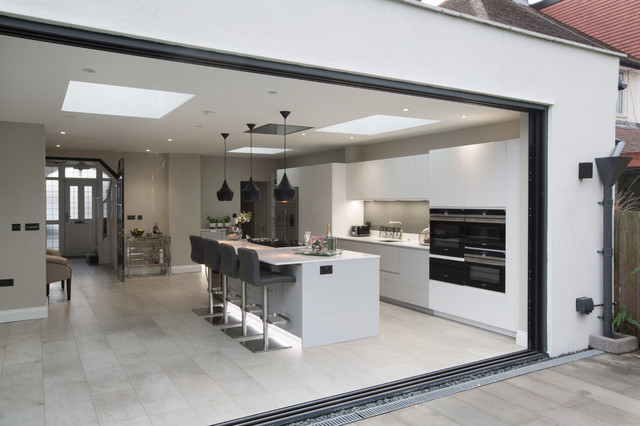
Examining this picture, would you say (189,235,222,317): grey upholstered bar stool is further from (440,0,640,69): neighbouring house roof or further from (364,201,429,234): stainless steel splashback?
(440,0,640,69): neighbouring house roof

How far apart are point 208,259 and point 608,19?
29.2 ft

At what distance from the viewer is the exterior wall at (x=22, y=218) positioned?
5812 millimetres

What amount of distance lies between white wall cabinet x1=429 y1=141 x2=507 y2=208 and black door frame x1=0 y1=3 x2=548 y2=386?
600mm

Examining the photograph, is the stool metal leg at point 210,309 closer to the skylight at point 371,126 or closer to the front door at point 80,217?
the skylight at point 371,126

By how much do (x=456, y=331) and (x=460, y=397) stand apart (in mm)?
1866

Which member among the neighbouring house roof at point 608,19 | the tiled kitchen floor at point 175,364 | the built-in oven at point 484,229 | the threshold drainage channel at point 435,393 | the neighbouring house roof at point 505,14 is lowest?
Result: the threshold drainage channel at point 435,393

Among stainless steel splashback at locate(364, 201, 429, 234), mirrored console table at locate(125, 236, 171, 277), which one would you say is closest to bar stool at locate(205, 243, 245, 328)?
stainless steel splashback at locate(364, 201, 429, 234)

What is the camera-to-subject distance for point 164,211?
32.5 feet

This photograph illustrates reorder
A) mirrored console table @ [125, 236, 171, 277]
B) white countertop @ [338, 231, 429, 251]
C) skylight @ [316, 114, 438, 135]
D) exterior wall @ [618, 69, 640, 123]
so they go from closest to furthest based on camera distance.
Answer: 1. white countertop @ [338, 231, 429, 251]
2. skylight @ [316, 114, 438, 135]
3. exterior wall @ [618, 69, 640, 123]
4. mirrored console table @ [125, 236, 171, 277]

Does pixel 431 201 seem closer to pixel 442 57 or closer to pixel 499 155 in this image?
pixel 499 155

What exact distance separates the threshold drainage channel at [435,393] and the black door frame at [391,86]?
0.96ft

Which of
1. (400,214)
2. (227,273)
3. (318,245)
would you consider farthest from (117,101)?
(400,214)

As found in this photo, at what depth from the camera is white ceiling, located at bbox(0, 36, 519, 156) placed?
11.3 feet

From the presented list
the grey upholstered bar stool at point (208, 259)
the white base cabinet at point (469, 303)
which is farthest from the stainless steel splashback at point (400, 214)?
the grey upholstered bar stool at point (208, 259)
